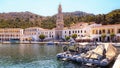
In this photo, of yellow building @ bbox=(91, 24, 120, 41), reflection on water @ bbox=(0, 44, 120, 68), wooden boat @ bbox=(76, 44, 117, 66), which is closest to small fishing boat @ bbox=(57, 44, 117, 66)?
wooden boat @ bbox=(76, 44, 117, 66)

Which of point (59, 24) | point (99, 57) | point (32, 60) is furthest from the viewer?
point (59, 24)

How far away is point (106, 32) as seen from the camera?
79688 millimetres

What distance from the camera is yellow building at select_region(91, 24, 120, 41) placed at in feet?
252

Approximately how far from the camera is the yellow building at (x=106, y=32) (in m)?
76.9

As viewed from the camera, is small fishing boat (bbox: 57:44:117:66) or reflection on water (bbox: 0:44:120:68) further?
reflection on water (bbox: 0:44:120:68)

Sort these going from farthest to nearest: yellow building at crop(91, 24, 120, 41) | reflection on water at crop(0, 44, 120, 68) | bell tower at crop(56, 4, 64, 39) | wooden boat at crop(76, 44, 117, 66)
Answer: bell tower at crop(56, 4, 64, 39) < yellow building at crop(91, 24, 120, 41) < reflection on water at crop(0, 44, 120, 68) < wooden boat at crop(76, 44, 117, 66)

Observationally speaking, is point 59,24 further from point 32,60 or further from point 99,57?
point 99,57

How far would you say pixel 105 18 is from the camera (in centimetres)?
10688

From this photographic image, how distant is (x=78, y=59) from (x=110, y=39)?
4419cm

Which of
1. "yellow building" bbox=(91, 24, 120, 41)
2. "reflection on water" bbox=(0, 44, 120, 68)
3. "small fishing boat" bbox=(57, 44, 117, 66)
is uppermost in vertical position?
"yellow building" bbox=(91, 24, 120, 41)

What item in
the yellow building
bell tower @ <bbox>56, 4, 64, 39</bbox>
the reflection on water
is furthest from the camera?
bell tower @ <bbox>56, 4, 64, 39</bbox>

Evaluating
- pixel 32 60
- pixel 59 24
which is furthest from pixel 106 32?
pixel 32 60

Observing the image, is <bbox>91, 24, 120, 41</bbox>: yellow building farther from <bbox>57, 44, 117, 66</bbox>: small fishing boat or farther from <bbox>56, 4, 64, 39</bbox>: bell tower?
<bbox>57, 44, 117, 66</bbox>: small fishing boat

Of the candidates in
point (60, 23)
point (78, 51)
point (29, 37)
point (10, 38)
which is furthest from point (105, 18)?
point (78, 51)
